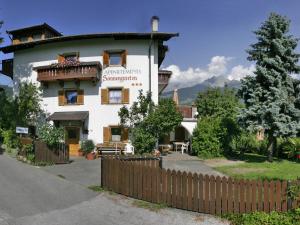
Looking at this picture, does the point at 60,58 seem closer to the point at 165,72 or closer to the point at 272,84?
the point at 165,72

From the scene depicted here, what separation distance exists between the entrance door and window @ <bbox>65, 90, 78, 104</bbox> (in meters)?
2.23

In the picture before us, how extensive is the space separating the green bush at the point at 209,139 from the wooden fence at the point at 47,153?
10.2m

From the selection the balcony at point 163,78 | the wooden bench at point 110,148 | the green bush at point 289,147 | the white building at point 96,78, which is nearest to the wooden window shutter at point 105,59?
the white building at point 96,78

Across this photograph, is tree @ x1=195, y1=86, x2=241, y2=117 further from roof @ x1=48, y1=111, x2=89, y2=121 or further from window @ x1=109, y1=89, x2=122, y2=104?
roof @ x1=48, y1=111, x2=89, y2=121

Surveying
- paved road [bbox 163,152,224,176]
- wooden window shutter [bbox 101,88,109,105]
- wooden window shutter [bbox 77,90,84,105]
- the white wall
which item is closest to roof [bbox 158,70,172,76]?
the white wall

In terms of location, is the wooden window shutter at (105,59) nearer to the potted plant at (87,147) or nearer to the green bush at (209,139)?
the potted plant at (87,147)

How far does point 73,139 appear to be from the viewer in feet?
85.1

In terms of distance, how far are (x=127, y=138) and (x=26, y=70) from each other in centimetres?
1107

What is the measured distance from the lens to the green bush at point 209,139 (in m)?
23.7

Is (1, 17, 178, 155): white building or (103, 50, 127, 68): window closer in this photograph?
(1, 17, 178, 155): white building

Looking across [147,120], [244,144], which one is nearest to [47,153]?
[147,120]

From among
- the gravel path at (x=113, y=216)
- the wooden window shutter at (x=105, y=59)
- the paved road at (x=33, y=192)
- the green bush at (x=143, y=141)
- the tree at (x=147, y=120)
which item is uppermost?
the wooden window shutter at (x=105, y=59)

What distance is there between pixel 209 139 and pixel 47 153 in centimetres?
1162

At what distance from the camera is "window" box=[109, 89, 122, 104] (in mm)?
25281
